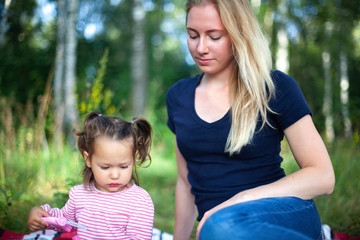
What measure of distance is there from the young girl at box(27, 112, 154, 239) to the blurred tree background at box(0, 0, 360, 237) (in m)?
0.81

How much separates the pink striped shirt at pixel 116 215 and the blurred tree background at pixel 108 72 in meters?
0.88

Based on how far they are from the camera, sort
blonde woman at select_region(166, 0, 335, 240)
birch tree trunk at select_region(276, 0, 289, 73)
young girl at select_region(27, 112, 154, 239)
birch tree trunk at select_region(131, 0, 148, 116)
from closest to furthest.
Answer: blonde woman at select_region(166, 0, 335, 240) → young girl at select_region(27, 112, 154, 239) → birch tree trunk at select_region(276, 0, 289, 73) → birch tree trunk at select_region(131, 0, 148, 116)

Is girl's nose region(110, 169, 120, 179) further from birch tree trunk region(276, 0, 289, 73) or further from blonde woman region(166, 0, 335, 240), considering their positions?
birch tree trunk region(276, 0, 289, 73)

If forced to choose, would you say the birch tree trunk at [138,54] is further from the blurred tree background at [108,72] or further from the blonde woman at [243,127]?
the blonde woman at [243,127]

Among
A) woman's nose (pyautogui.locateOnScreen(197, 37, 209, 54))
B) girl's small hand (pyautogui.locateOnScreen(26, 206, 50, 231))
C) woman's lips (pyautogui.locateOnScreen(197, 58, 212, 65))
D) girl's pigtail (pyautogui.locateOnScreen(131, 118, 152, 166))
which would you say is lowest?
girl's small hand (pyautogui.locateOnScreen(26, 206, 50, 231))

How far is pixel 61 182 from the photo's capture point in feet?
11.2

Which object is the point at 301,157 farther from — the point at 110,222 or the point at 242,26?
the point at 110,222

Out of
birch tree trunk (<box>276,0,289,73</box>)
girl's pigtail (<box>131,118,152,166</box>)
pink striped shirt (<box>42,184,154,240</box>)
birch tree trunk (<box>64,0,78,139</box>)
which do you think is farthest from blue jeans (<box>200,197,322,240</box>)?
birch tree trunk (<box>276,0,289,73</box>)

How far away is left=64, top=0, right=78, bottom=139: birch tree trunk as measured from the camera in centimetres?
588

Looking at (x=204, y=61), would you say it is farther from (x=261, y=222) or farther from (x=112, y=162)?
(x=261, y=222)

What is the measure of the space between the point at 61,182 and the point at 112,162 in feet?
6.16

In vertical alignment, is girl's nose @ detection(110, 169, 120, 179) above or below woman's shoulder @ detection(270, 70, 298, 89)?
below

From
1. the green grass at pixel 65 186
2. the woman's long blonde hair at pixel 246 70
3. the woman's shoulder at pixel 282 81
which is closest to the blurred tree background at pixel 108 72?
the green grass at pixel 65 186

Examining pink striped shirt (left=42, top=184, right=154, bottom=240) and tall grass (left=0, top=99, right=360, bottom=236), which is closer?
pink striped shirt (left=42, top=184, right=154, bottom=240)
